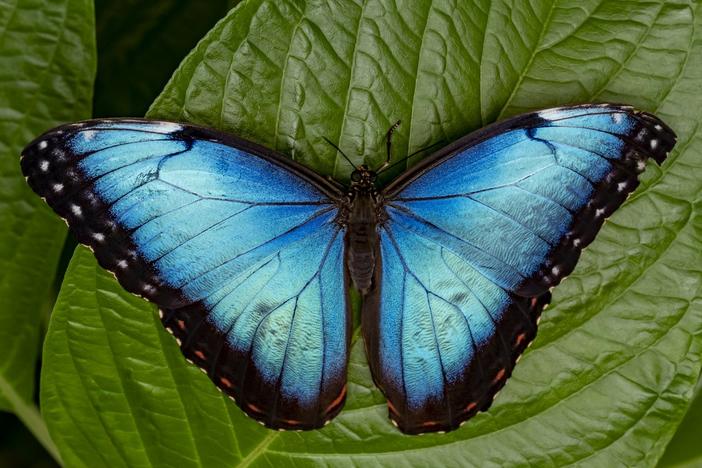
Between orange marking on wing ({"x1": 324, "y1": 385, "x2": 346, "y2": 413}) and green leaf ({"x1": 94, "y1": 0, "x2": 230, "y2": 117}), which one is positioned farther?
green leaf ({"x1": 94, "y1": 0, "x2": 230, "y2": 117})

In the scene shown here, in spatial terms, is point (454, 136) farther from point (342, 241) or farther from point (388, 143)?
point (342, 241)

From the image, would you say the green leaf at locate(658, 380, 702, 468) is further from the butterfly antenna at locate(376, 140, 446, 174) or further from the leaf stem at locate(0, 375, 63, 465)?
the leaf stem at locate(0, 375, 63, 465)

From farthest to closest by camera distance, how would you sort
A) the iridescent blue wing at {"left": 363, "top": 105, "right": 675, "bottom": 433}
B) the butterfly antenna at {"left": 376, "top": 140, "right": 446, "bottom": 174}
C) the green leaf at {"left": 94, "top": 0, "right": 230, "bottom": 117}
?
the green leaf at {"left": 94, "top": 0, "right": 230, "bottom": 117}, the butterfly antenna at {"left": 376, "top": 140, "right": 446, "bottom": 174}, the iridescent blue wing at {"left": 363, "top": 105, "right": 675, "bottom": 433}

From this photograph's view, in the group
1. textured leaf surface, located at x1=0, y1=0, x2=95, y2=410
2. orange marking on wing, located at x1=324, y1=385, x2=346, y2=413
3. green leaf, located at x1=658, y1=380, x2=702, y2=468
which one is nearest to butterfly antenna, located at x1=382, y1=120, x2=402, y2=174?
orange marking on wing, located at x1=324, y1=385, x2=346, y2=413

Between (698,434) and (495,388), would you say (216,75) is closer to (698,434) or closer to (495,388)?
(495,388)

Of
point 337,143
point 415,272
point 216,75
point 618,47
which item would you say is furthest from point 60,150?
point 618,47

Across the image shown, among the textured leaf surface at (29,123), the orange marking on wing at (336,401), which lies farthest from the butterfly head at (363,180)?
the textured leaf surface at (29,123)

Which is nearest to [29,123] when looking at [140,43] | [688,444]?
[140,43]

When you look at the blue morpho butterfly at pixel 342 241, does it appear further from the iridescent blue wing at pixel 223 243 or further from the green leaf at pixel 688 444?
the green leaf at pixel 688 444
